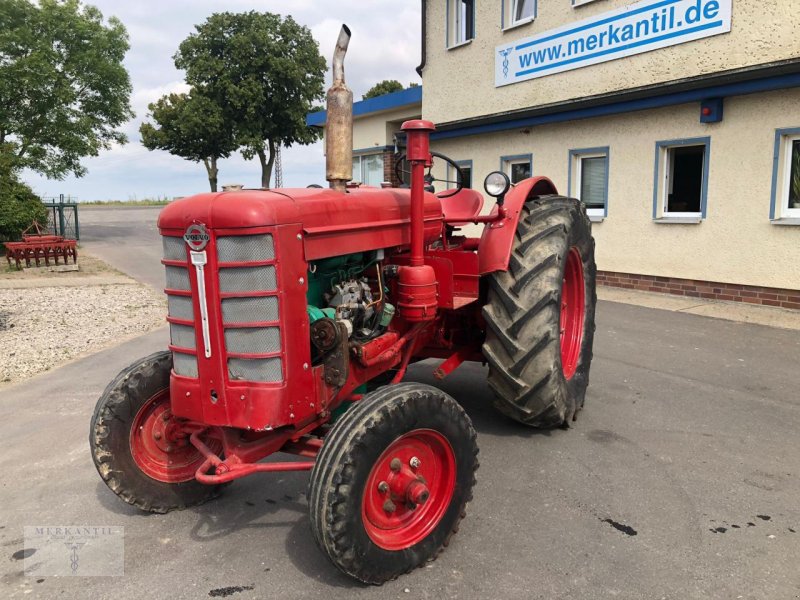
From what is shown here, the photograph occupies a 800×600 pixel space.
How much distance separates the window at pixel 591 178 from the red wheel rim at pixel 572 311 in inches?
231

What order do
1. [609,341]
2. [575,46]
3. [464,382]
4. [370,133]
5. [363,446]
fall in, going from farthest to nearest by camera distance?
[370,133] < [575,46] < [609,341] < [464,382] < [363,446]

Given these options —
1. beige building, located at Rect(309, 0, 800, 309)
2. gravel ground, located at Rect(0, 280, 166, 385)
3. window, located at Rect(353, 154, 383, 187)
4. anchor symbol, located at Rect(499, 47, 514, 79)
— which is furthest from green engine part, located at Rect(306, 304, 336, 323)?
window, located at Rect(353, 154, 383, 187)

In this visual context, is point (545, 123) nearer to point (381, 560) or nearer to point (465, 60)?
point (465, 60)

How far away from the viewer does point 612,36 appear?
9.48 metres

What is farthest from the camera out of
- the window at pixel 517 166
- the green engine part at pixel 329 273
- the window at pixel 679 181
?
the window at pixel 517 166

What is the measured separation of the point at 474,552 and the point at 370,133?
1481cm

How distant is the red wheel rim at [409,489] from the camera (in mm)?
2553

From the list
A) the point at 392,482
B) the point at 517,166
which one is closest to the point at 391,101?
the point at 517,166

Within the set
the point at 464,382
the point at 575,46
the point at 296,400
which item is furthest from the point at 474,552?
the point at 575,46

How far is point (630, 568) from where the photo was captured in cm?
262

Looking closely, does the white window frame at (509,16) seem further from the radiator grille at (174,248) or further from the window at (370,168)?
the radiator grille at (174,248)

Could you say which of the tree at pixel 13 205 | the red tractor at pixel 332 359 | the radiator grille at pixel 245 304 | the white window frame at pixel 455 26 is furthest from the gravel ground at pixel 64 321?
the white window frame at pixel 455 26

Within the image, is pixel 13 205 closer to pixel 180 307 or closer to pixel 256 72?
pixel 256 72

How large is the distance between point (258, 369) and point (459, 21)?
11.5 meters
